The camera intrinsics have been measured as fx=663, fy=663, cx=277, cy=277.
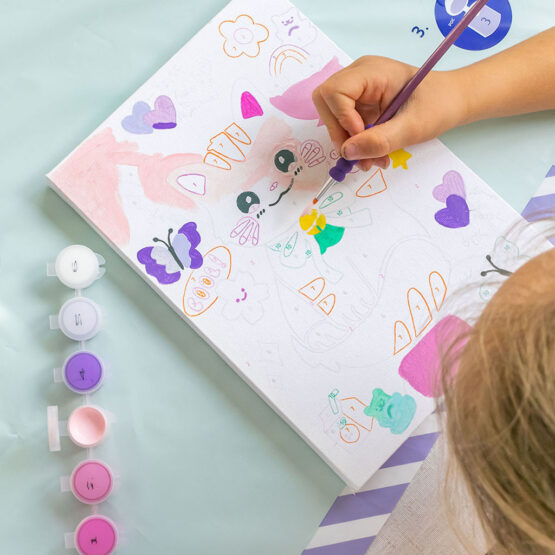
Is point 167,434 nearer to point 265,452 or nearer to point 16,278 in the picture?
point 265,452

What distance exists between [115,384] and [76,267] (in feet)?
0.36

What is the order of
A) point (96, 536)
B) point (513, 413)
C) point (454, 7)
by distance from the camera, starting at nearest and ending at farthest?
point (513, 413) < point (96, 536) < point (454, 7)

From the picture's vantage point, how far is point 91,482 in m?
0.56

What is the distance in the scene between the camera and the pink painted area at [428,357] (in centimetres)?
59

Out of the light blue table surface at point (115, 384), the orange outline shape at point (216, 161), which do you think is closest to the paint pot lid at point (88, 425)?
the light blue table surface at point (115, 384)

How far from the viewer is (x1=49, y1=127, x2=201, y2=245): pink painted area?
0.59 meters

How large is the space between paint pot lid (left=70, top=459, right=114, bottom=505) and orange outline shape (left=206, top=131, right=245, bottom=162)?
29 cm

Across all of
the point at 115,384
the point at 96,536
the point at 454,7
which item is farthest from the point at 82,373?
the point at 454,7

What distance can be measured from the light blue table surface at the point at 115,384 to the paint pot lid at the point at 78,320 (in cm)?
2

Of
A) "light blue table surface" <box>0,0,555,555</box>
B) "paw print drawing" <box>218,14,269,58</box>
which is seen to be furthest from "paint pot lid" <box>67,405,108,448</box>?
"paw print drawing" <box>218,14,269,58</box>

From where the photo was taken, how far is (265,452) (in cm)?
59

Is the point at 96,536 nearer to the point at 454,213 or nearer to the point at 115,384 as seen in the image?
the point at 115,384

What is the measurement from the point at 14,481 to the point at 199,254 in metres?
0.25

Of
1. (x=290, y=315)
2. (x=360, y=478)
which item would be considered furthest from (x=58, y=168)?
(x=360, y=478)
